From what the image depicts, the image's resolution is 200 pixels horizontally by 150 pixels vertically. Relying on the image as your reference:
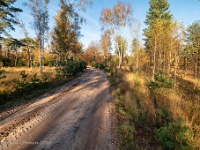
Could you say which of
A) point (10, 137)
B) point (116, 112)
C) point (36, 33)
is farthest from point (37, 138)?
point (36, 33)

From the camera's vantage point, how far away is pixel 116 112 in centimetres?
784

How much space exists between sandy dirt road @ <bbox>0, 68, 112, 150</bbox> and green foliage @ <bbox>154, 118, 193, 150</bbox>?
1.62 m

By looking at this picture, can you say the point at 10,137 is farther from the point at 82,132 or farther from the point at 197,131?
the point at 197,131

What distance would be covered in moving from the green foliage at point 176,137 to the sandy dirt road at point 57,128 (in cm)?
162

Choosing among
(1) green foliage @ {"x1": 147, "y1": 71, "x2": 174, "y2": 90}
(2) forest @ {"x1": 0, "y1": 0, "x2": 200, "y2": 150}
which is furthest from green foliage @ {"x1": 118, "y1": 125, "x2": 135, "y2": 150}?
(1) green foliage @ {"x1": 147, "y1": 71, "x2": 174, "y2": 90}

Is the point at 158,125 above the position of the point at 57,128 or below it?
above

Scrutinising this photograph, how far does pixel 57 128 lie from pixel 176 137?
4090 millimetres

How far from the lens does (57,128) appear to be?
18.9ft

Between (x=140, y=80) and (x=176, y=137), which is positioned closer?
(x=176, y=137)

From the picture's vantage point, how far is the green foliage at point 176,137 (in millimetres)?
3643

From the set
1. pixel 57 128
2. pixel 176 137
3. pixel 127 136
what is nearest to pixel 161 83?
pixel 127 136

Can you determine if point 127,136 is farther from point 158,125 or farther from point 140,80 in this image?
point 140,80

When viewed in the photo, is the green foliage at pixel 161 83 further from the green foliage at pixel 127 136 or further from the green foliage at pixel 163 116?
Result: the green foliage at pixel 127 136

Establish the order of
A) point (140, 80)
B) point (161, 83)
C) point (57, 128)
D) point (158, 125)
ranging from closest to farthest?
point (158, 125) → point (57, 128) → point (161, 83) → point (140, 80)
